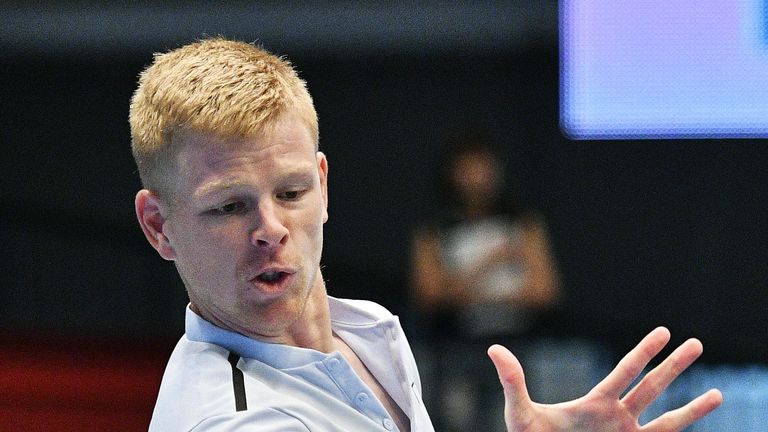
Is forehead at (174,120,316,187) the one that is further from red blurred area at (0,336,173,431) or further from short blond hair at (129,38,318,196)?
red blurred area at (0,336,173,431)

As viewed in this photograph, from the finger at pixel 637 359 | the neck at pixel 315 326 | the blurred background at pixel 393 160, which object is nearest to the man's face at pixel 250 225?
the neck at pixel 315 326

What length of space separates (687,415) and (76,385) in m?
3.52

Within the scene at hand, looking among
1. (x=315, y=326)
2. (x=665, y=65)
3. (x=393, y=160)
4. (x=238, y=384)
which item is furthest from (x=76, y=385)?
(x=393, y=160)

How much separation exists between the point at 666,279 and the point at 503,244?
3495 mm

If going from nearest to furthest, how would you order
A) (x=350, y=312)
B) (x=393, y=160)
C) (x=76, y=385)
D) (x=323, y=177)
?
(x=323, y=177), (x=350, y=312), (x=76, y=385), (x=393, y=160)

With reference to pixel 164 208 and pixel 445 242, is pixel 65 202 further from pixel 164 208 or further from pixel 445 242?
pixel 164 208

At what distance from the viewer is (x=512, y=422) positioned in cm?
212

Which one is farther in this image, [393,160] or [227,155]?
[393,160]

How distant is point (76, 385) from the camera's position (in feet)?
16.7

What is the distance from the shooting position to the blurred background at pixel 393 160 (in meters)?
8.04

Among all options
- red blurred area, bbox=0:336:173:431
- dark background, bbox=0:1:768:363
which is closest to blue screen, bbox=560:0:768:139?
dark background, bbox=0:1:768:363

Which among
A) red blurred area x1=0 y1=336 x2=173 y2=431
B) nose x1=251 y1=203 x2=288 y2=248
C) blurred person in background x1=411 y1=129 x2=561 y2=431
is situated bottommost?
red blurred area x1=0 y1=336 x2=173 y2=431

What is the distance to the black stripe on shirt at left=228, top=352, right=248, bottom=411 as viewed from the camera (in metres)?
1.83

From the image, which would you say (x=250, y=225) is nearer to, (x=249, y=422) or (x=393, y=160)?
(x=249, y=422)
